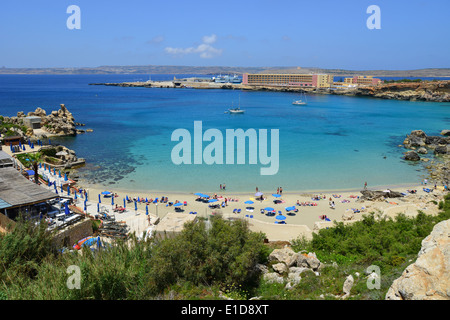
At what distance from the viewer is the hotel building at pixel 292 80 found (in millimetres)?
135250

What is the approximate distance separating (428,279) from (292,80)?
14790cm

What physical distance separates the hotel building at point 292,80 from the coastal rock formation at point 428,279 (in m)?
137

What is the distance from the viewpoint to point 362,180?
2759 cm

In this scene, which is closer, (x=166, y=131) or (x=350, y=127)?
(x=166, y=131)

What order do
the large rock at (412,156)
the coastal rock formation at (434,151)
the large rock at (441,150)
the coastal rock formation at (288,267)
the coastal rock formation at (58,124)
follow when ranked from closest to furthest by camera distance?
1. the coastal rock formation at (288,267)
2. the coastal rock formation at (434,151)
3. the large rock at (412,156)
4. the large rock at (441,150)
5. the coastal rock formation at (58,124)

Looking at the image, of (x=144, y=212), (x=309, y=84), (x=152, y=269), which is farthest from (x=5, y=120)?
(x=309, y=84)

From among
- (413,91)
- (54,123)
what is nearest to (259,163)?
(54,123)

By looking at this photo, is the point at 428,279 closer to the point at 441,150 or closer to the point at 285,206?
the point at 285,206

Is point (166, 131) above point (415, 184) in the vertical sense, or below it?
above

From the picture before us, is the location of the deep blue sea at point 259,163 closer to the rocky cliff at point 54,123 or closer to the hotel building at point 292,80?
the rocky cliff at point 54,123

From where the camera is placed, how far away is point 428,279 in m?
5.76

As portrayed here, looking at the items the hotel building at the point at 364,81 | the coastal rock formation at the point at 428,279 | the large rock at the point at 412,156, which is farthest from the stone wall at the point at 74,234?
the hotel building at the point at 364,81

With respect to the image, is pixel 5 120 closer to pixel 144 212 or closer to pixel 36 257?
pixel 144 212
